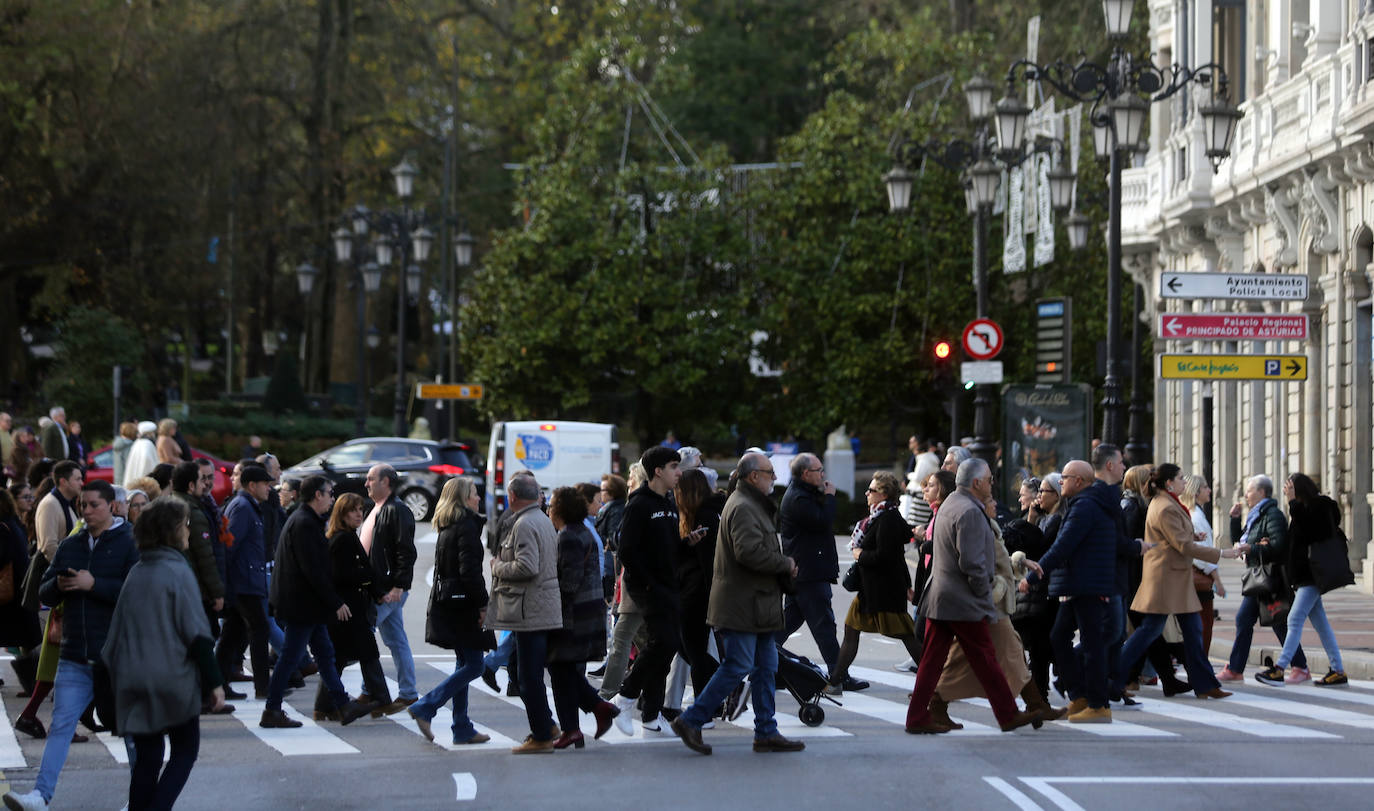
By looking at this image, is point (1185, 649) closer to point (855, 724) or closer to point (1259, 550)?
point (1259, 550)

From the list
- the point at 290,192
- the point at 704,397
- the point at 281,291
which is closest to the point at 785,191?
the point at 704,397

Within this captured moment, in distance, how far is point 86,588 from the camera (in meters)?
9.52

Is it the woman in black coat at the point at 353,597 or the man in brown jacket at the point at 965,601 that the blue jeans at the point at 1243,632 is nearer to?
the man in brown jacket at the point at 965,601

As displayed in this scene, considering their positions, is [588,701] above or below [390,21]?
below

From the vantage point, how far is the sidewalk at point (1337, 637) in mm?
15305

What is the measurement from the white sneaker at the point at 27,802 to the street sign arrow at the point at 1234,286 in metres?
13.4

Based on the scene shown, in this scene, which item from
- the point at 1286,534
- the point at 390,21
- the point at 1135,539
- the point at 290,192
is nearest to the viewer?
the point at 1135,539

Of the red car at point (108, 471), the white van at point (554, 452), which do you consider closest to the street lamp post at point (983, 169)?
the white van at point (554, 452)

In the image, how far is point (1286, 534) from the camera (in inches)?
561

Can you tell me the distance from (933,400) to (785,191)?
5.60m

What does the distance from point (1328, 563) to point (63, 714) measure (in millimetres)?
8937

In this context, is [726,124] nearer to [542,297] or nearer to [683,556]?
[542,297]

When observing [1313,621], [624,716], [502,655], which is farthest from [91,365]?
[624,716]

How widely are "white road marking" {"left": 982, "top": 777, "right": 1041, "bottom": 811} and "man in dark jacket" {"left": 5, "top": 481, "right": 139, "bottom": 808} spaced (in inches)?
171
